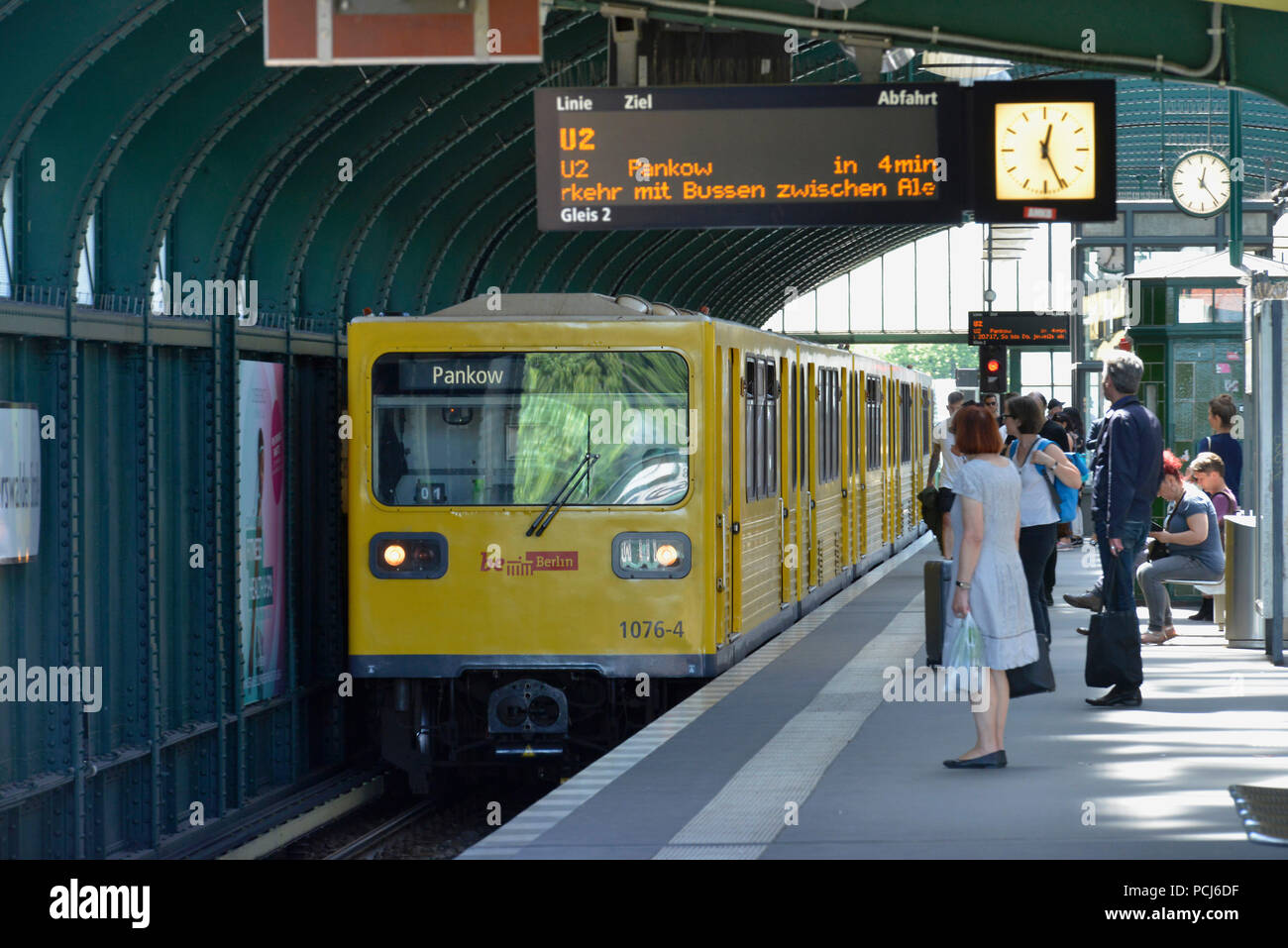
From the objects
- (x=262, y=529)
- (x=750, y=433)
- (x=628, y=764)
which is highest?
(x=750, y=433)

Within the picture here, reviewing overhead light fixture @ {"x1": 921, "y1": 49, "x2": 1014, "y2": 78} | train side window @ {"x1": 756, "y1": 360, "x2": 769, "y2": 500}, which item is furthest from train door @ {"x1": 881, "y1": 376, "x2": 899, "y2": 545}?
train side window @ {"x1": 756, "y1": 360, "x2": 769, "y2": 500}

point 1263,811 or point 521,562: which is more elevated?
point 521,562

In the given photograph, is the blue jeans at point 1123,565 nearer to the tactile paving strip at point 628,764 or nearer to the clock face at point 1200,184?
the tactile paving strip at point 628,764

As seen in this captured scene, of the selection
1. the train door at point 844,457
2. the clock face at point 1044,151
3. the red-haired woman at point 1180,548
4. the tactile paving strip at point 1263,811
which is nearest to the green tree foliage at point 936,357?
the train door at point 844,457

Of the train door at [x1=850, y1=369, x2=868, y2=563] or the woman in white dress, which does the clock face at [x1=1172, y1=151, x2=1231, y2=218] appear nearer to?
the train door at [x1=850, y1=369, x2=868, y2=563]

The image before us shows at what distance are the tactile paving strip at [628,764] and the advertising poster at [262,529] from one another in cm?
327

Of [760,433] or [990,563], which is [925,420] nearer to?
[760,433]

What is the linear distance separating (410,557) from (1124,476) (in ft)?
13.7

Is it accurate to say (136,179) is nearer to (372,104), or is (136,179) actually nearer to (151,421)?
(151,421)

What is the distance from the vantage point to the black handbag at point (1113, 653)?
34.3 ft

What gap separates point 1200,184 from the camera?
80.8 feet

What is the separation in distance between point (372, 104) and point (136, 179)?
7.87ft

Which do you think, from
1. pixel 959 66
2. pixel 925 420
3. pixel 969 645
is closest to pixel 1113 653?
pixel 969 645

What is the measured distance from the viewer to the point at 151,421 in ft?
38.4
